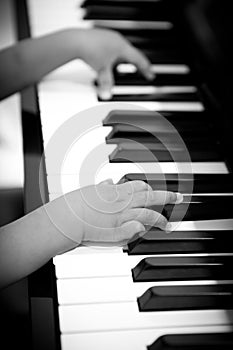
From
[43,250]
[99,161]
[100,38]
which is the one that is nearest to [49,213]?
[43,250]

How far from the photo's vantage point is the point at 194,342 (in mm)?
812

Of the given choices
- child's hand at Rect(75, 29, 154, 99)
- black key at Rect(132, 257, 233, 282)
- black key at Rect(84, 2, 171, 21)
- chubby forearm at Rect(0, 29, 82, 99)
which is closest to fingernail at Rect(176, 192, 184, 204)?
black key at Rect(132, 257, 233, 282)

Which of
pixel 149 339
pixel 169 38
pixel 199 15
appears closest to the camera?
pixel 149 339

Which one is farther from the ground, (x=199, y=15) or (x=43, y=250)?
(x=199, y=15)

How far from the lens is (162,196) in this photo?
39.4 inches

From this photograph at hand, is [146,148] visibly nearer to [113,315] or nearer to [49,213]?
[49,213]

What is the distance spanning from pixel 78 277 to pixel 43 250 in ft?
0.25

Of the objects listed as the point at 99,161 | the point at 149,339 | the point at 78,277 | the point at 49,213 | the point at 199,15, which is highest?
the point at 199,15

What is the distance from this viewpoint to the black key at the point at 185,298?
2.86 feet

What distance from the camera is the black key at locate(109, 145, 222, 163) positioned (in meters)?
1.13

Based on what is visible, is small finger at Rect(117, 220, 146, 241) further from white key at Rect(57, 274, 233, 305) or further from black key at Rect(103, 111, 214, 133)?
black key at Rect(103, 111, 214, 133)

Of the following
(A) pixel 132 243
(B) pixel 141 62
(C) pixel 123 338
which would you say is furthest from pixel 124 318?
(B) pixel 141 62

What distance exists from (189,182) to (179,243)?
0.50ft

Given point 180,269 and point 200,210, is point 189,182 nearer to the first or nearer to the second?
point 200,210
